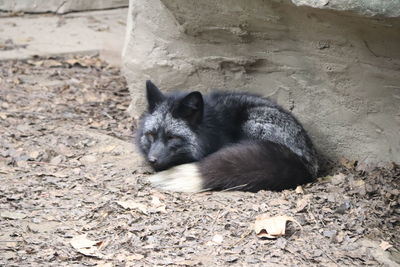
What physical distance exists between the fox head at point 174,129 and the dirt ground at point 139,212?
0.29 m

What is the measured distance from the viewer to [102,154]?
657 centimetres

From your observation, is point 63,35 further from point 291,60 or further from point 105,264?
point 105,264

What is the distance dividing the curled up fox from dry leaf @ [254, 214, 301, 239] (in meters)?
0.84

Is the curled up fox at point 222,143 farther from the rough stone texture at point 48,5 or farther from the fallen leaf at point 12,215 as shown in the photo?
the rough stone texture at point 48,5

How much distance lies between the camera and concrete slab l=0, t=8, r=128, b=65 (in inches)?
380

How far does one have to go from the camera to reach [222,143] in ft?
20.6

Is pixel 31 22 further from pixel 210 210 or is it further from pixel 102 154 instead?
pixel 210 210

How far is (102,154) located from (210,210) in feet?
6.09

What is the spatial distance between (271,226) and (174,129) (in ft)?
5.83

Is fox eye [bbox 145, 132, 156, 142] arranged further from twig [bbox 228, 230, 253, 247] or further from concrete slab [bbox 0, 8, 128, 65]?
concrete slab [bbox 0, 8, 128, 65]

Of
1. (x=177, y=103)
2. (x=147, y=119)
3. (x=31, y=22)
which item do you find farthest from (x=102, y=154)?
(x=31, y=22)

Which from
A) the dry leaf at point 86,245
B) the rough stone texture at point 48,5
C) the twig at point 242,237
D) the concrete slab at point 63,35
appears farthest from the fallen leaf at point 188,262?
the rough stone texture at point 48,5

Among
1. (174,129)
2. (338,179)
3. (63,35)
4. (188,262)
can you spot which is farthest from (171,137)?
(63,35)

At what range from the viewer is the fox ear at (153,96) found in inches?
243
